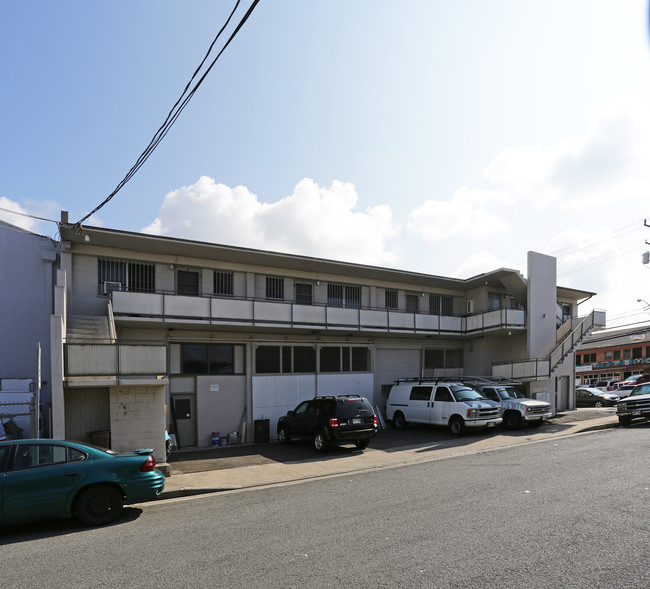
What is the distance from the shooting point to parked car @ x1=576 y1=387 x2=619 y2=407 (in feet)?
104

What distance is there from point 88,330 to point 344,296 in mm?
11703

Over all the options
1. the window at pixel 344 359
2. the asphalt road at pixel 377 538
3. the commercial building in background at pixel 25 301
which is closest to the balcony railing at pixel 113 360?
the asphalt road at pixel 377 538

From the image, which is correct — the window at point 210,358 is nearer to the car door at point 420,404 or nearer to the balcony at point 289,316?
the balcony at point 289,316

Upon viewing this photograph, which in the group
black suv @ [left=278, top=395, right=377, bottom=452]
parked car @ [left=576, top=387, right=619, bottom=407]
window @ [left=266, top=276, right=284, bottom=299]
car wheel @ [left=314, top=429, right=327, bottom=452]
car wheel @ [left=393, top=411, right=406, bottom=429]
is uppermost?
window @ [left=266, top=276, right=284, bottom=299]

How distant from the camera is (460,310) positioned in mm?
27281

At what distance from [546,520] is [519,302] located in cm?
2081

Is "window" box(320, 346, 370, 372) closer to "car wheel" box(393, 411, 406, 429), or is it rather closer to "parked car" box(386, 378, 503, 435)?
"parked car" box(386, 378, 503, 435)

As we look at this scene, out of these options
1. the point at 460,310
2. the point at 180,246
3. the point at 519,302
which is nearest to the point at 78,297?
the point at 180,246

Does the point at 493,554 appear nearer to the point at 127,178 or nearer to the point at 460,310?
the point at 127,178

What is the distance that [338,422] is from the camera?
49.8ft

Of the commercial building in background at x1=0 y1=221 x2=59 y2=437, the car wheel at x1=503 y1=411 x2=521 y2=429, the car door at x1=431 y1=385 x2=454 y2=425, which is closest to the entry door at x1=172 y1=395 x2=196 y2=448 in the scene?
the commercial building in background at x1=0 y1=221 x2=59 y2=437

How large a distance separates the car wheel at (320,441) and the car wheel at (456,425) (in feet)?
18.9

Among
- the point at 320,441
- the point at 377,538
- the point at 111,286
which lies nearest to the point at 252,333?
the point at 111,286

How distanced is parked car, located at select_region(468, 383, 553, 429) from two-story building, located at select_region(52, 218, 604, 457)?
3068 mm
